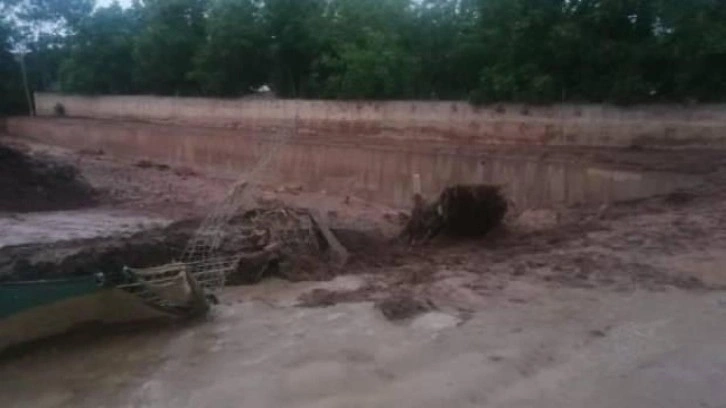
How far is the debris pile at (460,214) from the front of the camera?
37.4 feet

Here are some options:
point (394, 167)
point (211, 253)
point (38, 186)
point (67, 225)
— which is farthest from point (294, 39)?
point (211, 253)

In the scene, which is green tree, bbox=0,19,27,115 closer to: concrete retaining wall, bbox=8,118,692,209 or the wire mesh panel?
concrete retaining wall, bbox=8,118,692,209

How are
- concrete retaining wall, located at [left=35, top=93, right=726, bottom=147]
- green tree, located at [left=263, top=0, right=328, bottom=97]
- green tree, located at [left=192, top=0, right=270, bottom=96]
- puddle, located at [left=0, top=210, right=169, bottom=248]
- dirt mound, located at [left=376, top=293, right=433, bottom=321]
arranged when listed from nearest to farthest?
dirt mound, located at [left=376, top=293, right=433, bottom=321]
puddle, located at [left=0, top=210, right=169, bottom=248]
concrete retaining wall, located at [left=35, top=93, right=726, bottom=147]
green tree, located at [left=263, top=0, right=328, bottom=97]
green tree, located at [left=192, top=0, right=270, bottom=96]

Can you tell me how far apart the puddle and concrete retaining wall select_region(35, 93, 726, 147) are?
9.01m

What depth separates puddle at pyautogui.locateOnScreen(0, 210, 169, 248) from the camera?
14336 millimetres

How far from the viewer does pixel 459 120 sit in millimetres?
23047

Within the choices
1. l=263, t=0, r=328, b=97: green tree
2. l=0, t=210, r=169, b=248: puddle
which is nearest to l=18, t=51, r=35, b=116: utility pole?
l=263, t=0, r=328, b=97: green tree

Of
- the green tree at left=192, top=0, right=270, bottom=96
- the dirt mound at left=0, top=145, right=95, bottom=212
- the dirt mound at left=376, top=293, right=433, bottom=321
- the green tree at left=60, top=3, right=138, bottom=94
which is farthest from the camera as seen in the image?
the green tree at left=60, top=3, right=138, bottom=94

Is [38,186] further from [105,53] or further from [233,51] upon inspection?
[105,53]

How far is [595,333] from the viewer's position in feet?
23.6

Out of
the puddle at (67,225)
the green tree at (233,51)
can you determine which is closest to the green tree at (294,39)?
the green tree at (233,51)

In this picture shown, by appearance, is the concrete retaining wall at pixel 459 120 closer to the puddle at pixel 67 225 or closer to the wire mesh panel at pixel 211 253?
the puddle at pixel 67 225

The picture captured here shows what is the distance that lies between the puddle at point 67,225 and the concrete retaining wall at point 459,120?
9008mm

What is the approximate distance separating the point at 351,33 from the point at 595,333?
→ 2194 centimetres
